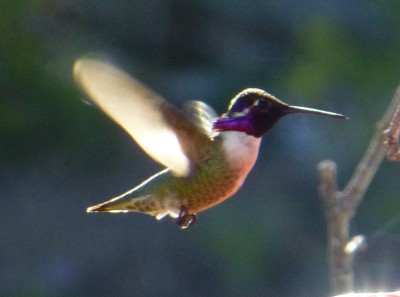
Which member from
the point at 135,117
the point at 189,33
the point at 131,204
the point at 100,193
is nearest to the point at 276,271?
the point at 100,193

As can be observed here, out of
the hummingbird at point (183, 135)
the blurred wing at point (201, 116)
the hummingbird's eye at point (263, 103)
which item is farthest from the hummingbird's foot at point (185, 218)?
the hummingbird's eye at point (263, 103)

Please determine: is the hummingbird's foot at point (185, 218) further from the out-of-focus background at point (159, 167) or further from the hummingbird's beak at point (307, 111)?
the out-of-focus background at point (159, 167)

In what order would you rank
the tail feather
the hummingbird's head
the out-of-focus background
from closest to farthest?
1. the hummingbird's head
2. the tail feather
3. the out-of-focus background

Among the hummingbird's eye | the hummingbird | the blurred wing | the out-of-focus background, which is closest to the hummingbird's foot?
the hummingbird

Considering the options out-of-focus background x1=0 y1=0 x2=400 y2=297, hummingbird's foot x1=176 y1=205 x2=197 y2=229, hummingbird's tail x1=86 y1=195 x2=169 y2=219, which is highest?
out-of-focus background x1=0 y1=0 x2=400 y2=297

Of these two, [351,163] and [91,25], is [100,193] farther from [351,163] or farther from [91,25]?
[351,163]

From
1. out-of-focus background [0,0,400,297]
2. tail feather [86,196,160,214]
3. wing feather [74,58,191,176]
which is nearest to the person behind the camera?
wing feather [74,58,191,176]

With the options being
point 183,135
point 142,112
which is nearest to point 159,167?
point 183,135

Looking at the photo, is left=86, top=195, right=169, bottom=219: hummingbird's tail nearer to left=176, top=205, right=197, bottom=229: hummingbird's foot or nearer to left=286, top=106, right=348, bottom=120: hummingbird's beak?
left=176, top=205, right=197, bottom=229: hummingbird's foot
